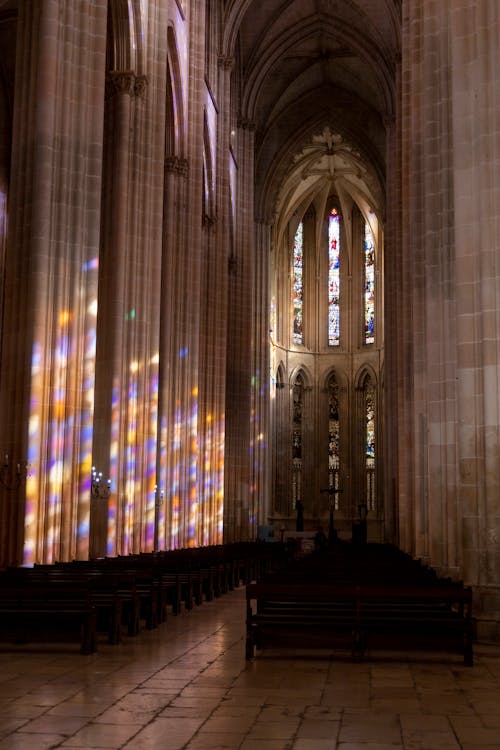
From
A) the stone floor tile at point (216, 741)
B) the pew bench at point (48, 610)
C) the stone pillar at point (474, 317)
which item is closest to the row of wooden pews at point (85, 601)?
the pew bench at point (48, 610)

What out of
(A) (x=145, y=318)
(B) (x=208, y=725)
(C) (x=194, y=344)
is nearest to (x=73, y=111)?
(A) (x=145, y=318)

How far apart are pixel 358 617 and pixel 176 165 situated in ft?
75.8

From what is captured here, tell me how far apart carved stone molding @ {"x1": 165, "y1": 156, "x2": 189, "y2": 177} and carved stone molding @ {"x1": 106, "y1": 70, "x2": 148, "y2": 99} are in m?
6.08

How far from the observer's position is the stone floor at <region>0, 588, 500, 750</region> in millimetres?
6691

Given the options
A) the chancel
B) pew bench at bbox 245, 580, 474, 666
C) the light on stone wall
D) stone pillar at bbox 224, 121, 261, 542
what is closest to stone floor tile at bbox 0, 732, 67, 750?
pew bench at bbox 245, 580, 474, 666

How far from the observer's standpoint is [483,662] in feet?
34.0

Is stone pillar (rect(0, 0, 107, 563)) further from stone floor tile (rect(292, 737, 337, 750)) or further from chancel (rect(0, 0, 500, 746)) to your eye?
stone floor tile (rect(292, 737, 337, 750))

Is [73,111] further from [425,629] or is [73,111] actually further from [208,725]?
[208,725]

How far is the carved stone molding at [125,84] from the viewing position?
24.9m

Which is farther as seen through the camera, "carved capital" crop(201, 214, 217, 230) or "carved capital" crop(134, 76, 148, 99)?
"carved capital" crop(201, 214, 217, 230)

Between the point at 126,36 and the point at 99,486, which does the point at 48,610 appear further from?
the point at 126,36

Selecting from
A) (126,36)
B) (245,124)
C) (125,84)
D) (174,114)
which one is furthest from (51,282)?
(245,124)

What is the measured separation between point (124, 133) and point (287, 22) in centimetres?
2412

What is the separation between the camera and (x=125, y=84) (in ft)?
81.6
